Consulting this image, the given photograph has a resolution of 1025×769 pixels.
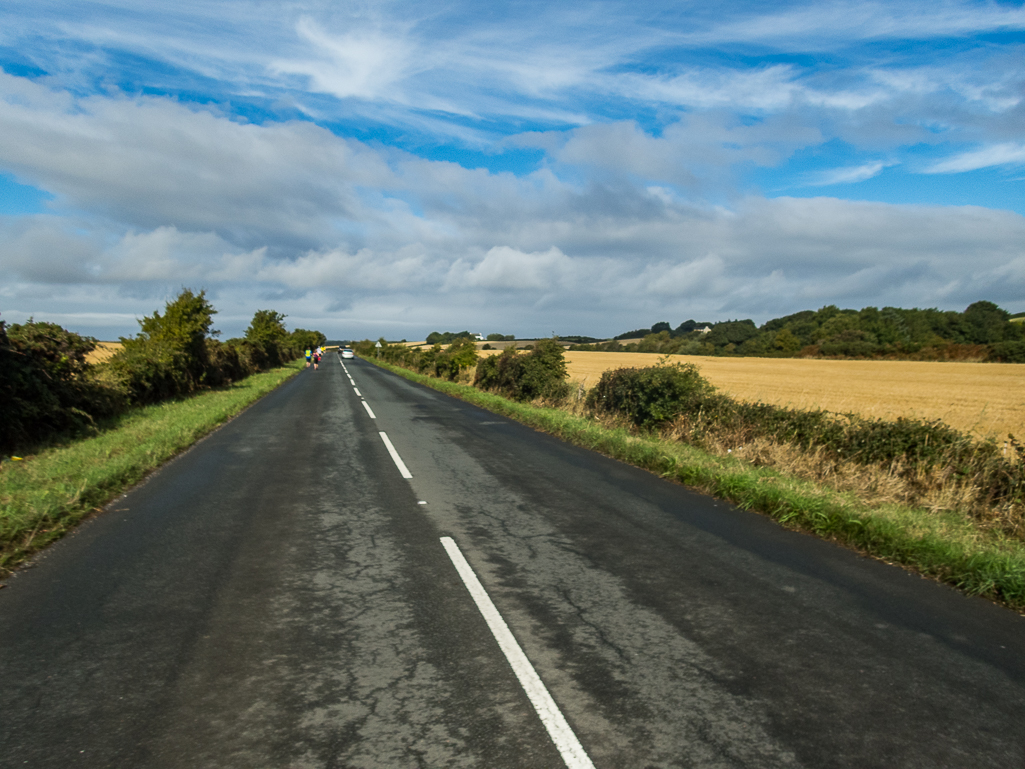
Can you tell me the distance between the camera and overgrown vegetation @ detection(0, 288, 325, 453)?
36.9 ft

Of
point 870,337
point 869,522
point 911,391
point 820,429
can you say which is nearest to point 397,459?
point 869,522

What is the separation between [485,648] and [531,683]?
0.52 meters

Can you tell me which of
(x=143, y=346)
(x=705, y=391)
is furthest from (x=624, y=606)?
(x=143, y=346)

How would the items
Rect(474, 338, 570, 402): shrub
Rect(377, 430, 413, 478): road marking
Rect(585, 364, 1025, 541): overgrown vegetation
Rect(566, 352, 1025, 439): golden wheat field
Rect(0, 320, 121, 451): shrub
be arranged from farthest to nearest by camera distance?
Rect(566, 352, 1025, 439): golden wheat field → Rect(474, 338, 570, 402): shrub → Rect(0, 320, 121, 451): shrub → Rect(377, 430, 413, 478): road marking → Rect(585, 364, 1025, 541): overgrown vegetation

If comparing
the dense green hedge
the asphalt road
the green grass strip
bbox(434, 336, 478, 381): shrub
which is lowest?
the asphalt road

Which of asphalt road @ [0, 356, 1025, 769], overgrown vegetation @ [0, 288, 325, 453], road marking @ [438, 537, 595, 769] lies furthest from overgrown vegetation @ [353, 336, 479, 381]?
road marking @ [438, 537, 595, 769]

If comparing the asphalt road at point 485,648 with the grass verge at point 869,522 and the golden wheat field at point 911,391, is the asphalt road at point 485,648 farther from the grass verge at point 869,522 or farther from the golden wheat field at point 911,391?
the golden wheat field at point 911,391

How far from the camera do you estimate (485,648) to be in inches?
156

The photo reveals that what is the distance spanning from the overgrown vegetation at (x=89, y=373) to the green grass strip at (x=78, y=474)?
636mm

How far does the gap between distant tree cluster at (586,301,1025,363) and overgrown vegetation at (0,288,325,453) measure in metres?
69.0

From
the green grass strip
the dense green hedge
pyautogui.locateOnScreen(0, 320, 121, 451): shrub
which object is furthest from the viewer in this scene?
pyautogui.locateOnScreen(0, 320, 121, 451): shrub

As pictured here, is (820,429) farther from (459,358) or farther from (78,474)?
(459,358)

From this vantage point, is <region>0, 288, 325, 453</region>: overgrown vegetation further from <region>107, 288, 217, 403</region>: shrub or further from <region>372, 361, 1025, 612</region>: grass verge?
<region>372, 361, 1025, 612</region>: grass verge

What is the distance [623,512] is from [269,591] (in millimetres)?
4411
